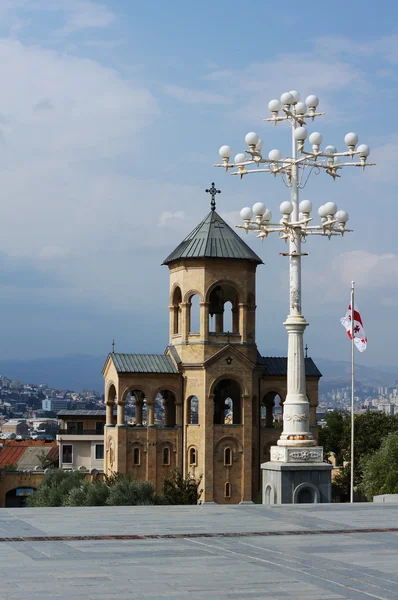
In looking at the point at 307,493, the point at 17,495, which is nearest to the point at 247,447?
the point at 17,495

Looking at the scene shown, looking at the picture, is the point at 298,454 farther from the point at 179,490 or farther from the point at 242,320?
the point at 242,320

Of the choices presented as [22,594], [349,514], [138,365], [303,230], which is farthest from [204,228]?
[22,594]

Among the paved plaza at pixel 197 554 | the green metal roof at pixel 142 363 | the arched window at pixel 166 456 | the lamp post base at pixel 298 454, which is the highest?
the green metal roof at pixel 142 363

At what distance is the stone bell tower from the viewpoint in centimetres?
5378

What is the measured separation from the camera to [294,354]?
2720 centimetres

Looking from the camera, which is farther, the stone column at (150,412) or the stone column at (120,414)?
the stone column at (150,412)

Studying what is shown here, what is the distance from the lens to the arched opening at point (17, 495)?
63.6 meters

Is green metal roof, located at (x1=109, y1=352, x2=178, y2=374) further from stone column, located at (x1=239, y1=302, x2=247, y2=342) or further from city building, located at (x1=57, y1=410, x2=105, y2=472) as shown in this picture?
city building, located at (x1=57, y1=410, x2=105, y2=472)

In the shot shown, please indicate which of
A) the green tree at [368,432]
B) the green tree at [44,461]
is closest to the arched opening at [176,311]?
the green tree at [368,432]

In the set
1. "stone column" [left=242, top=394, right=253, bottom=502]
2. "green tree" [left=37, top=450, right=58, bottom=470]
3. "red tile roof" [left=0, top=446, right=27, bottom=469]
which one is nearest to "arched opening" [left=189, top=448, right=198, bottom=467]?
"stone column" [left=242, top=394, right=253, bottom=502]

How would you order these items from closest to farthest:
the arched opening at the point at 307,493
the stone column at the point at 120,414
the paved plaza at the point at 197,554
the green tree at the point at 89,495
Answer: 1. the paved plaza at the point at 197,554
2. the arched opening at the point at 307,493
3. the green tree at the point at 89,495
4. the stone column at the point at 120,414

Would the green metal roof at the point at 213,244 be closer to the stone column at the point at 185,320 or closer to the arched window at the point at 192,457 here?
the stone column at the point at 185,320

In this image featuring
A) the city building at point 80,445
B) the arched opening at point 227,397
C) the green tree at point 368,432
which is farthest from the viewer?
the city building at point 80,445

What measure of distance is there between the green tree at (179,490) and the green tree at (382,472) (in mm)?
7834
